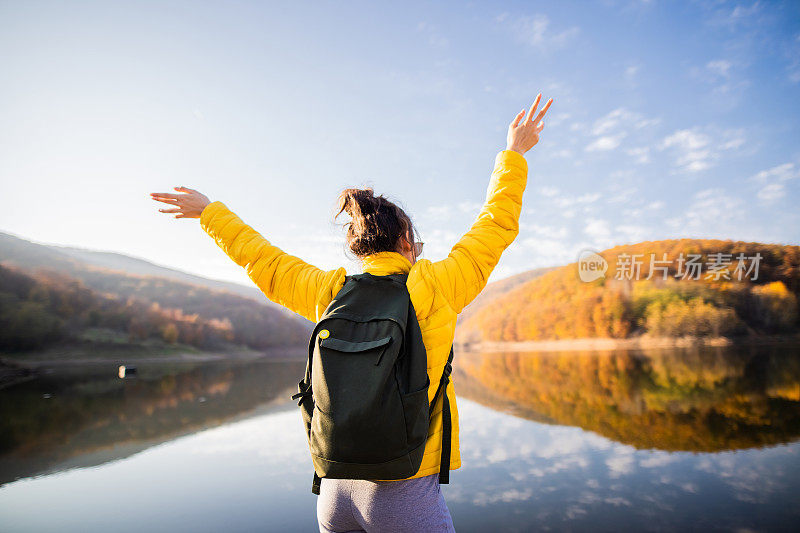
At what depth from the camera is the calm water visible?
4094 mm

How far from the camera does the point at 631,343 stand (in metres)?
43.9

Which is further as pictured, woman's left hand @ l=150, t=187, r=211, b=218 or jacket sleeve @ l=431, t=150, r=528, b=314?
woman's left hand @ l=150, t=187, r=211, b=218

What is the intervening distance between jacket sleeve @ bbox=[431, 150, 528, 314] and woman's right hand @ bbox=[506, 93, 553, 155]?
0.20 ft

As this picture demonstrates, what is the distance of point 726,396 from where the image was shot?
9.80 meters

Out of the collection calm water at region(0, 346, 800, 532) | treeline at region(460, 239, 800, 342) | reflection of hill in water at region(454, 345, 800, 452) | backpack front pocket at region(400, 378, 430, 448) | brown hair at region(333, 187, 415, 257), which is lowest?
calm water at region(0, 346, 800, 532)

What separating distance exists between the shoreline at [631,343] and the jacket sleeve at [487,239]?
130ft

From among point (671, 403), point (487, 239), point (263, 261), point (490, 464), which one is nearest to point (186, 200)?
point (263, 261)

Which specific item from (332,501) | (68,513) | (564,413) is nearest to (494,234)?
(332,501)

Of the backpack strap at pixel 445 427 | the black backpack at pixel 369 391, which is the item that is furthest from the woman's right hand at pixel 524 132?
the backpack strap at pixel 445 427

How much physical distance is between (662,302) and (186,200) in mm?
52694

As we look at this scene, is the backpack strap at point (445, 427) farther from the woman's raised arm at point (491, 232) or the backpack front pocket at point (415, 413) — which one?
the woman's raised arm at point (491, 232)

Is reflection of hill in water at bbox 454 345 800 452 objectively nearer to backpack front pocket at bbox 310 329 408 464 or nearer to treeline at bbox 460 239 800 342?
backpack front pocket at bbox 310 329 408 464

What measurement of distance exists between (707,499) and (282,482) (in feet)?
15.5

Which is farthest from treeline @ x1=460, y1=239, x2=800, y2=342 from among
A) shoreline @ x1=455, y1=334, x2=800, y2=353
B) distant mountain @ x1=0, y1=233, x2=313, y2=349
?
distant mountain @ x1=0, y1=233, x2=313, y2=349
